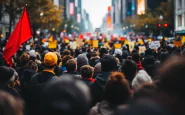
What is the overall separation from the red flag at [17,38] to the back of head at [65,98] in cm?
752

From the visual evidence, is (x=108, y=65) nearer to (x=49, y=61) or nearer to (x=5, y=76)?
(x=49, y=61)

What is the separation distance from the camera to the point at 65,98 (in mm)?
2393

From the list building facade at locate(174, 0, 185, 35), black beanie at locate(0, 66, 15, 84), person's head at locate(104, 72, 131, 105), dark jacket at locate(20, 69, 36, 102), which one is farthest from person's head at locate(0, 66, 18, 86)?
building facade at locate(174, 0, 185, 35)

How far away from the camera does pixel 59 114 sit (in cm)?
240

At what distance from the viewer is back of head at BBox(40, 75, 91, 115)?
93.4 inches

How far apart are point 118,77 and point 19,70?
5.71 meters

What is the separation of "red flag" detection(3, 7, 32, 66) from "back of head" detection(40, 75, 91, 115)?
7.52 meters

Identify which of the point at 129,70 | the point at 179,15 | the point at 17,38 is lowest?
the point at 129,70

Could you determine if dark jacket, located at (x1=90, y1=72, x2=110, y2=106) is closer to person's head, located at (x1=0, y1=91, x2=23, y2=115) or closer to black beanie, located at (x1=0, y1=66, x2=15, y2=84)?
black beanie, located at (x1=0, y1=66, x2=15, y2=84)

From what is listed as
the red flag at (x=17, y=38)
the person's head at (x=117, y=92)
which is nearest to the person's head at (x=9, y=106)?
the person's head at (x=117, y=92)

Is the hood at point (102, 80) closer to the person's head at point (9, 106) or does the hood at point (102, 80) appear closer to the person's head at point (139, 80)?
the person's head at point (139, 80)

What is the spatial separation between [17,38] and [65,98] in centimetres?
870

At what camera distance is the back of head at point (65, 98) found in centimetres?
237

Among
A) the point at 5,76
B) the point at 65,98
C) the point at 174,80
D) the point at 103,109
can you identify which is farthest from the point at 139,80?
the point at 65,98
